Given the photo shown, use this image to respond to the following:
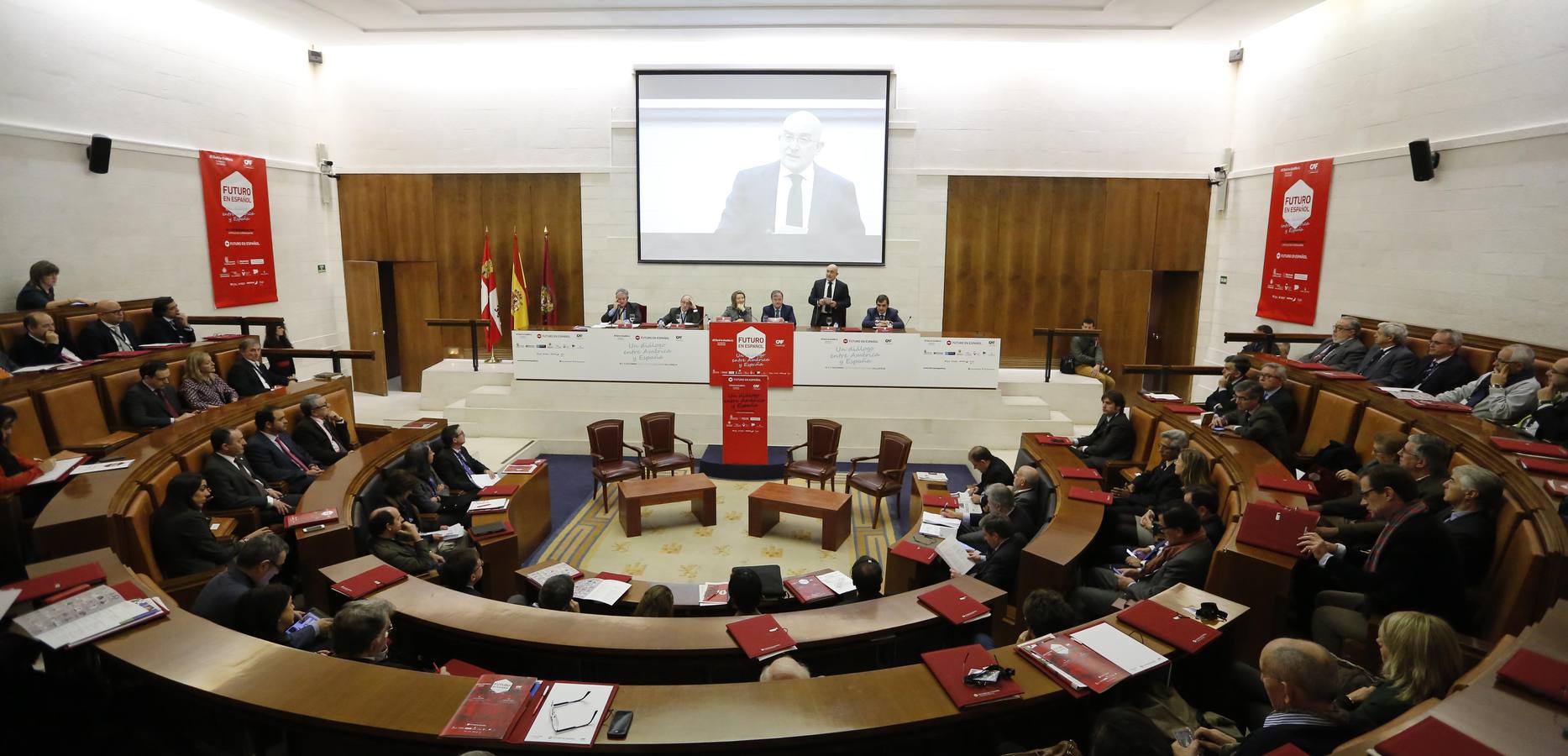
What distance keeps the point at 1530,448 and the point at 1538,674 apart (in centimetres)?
261

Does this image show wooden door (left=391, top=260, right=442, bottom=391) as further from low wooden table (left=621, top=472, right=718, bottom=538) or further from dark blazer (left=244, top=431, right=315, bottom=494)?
low wooden table (left=621, top=472, right=718, bottom=538)

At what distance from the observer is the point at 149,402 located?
5.89 m

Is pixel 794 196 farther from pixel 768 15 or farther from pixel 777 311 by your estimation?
pixel 768 15

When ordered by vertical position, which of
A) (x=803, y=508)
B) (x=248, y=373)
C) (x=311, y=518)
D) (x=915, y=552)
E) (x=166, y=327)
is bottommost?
(x=803, y=508)

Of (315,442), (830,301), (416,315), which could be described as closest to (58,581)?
(315,442)

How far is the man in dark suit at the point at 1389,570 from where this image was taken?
3432 millimetres

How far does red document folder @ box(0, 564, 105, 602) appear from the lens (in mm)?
3104

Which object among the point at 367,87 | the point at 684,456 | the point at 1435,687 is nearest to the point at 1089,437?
the point at 684,456

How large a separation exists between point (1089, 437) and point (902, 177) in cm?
545

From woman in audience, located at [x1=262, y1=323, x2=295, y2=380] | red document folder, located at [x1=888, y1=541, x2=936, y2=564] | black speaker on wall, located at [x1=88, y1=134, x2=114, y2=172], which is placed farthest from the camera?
woman in audience, located at [x1=262, y1=323, x2=295, y2=380]

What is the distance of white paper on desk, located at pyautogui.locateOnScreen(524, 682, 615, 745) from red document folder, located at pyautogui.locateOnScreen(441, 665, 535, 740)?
8cm

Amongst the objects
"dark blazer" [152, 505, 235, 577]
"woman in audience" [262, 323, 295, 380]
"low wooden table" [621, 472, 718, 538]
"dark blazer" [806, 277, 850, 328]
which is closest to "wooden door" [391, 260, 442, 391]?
"woman in audience" [262, 323, 295, 380]

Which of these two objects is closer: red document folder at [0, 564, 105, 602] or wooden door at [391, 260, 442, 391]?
red document folder at [0, 564, 105, 602]

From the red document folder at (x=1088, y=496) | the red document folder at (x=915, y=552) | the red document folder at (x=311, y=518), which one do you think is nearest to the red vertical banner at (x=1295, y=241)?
the red document folder at (x=1088, y=496)
